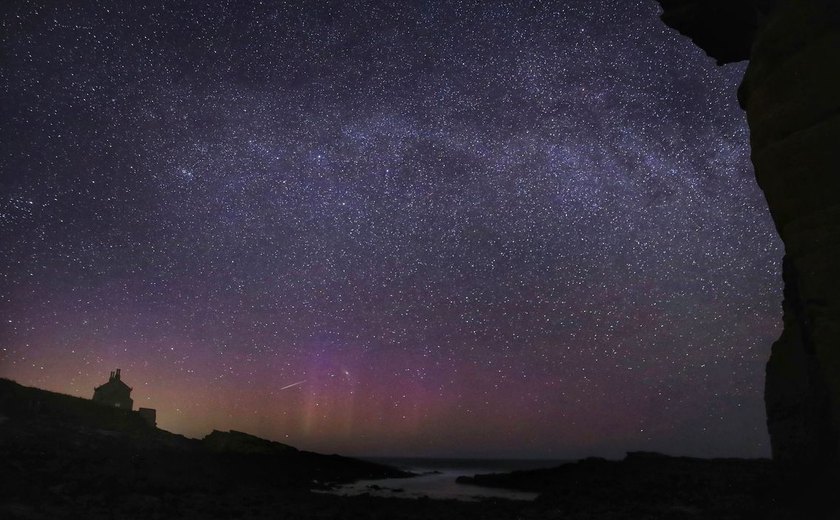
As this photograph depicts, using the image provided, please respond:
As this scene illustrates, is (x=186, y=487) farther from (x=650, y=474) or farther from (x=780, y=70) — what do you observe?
(x=650, y=474)

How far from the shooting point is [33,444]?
27.2m

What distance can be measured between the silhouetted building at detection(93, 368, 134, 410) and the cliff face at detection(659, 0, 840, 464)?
6400 cm

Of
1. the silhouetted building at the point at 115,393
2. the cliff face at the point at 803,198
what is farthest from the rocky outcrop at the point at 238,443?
the cliff face at the point at 803,198

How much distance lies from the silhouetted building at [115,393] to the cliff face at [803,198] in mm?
63995

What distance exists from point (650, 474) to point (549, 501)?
56.4ft

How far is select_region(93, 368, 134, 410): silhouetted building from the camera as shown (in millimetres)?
59344

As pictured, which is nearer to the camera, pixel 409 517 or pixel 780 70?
pixel 780 70

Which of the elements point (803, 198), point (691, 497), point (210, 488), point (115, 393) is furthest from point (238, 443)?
point (803, 198)

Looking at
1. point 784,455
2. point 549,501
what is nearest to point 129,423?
point 549,501

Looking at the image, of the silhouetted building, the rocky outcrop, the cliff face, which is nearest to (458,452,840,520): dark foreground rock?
the cliff face

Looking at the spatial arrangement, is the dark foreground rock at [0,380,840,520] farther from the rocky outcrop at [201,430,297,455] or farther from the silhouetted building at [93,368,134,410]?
the silhouetted building at [93,368,134,410]

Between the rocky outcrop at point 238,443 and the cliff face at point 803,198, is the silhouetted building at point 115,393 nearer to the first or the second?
the rocky outcrop at point 238,443

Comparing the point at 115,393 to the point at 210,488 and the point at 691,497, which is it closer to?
the point at 210,488

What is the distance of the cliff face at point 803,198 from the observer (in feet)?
41.1
